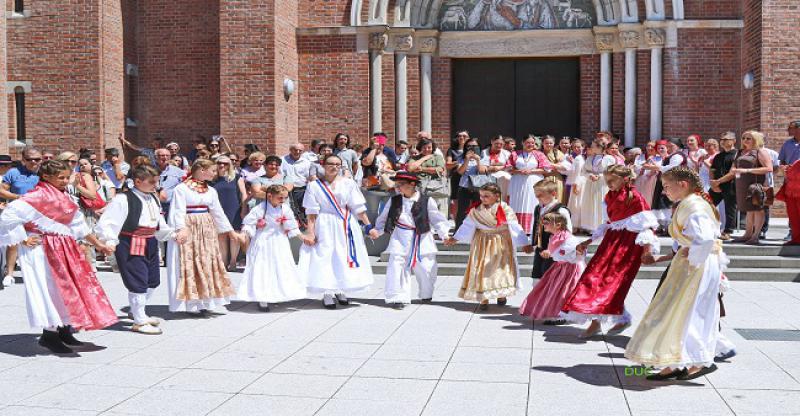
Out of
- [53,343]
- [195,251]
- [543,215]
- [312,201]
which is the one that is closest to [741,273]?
[543,215]

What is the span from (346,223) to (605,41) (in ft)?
30.4

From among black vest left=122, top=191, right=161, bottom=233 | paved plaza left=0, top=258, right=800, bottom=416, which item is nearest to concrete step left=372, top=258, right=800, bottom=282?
paved plaza left=0, top=258, right=800, bottom=416

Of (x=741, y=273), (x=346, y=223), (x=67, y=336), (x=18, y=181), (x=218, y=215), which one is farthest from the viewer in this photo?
(x=18, y=181)

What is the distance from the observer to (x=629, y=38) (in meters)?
16.5

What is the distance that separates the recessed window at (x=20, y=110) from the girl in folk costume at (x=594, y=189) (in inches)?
424

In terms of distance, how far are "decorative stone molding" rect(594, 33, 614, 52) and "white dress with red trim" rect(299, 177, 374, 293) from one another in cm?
900

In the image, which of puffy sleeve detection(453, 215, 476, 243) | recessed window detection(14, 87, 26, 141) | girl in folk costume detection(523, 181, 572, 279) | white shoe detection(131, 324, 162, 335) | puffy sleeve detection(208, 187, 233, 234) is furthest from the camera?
recessed window detection(14, 87, 26, 141)

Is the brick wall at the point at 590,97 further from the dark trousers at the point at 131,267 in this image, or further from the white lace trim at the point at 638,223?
the dark trousers at the point at 131,267

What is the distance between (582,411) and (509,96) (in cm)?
1295

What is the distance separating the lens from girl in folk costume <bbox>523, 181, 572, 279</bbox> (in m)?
8.27

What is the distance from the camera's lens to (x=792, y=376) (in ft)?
19.8

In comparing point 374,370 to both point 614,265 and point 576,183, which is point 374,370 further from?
point 576,183

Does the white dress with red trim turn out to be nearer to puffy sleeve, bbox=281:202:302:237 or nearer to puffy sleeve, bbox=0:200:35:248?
puffy sleeve, bbox=281:202:302:237

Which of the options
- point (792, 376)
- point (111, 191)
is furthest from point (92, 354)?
point (111, 191)
